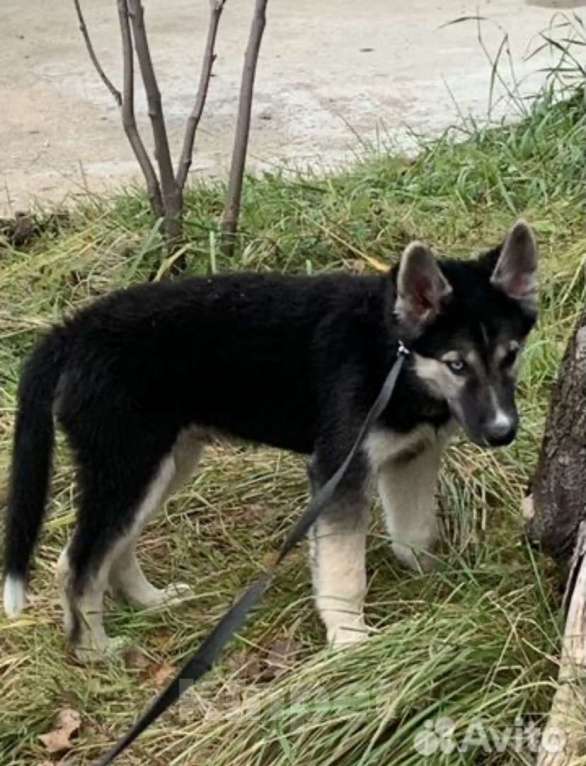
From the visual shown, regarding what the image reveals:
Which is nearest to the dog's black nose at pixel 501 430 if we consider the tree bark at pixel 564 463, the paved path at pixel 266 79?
the tree bark at pixel 564 463

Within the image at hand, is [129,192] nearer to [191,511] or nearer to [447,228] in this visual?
[447,228]

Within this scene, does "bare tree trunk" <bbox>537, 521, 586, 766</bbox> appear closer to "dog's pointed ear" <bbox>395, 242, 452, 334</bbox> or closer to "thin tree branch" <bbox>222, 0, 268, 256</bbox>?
"dog's pointed ear" <bbox>395, 242, 452, 334</bbox>

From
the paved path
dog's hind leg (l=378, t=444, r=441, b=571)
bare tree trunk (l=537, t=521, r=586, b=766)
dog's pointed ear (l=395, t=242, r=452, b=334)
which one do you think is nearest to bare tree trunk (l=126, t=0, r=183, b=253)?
the paved path

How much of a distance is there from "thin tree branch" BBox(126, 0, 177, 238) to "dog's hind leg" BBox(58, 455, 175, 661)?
7.48 ft

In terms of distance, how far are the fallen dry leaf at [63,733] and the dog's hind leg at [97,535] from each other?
0.82 feet

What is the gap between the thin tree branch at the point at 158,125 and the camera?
6176mm

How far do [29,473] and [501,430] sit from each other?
1.37 m

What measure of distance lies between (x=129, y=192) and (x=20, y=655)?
3405 mm

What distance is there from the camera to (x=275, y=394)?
14.4ft

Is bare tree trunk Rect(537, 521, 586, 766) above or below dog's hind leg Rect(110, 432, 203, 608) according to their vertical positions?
above

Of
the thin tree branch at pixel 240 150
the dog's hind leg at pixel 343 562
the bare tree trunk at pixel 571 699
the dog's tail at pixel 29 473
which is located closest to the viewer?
the bare tree trunk at pixel 571 699

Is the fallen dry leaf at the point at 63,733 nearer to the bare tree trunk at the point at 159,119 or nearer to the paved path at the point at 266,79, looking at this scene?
the bare tree trunk at the point at 159,119

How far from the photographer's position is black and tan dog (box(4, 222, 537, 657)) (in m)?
4.04

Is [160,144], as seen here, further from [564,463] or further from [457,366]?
[564,463]
